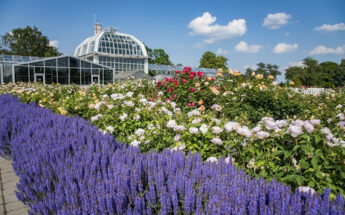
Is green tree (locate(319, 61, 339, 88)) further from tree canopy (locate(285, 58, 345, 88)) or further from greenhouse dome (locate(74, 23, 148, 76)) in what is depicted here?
greenhouse dome (locate(74, 23, 148, 76))

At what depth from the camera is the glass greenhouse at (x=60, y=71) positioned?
842 inches

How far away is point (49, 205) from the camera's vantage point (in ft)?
5.17

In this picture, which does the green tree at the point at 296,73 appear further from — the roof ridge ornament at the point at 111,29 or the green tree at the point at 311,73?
the roof ridge ornament at the point at 111,29

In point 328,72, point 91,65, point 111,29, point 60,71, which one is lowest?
point 60,71

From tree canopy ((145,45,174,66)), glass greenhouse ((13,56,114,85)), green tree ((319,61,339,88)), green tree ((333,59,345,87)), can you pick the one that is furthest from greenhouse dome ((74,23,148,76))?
green tree ((333,59,345,87))

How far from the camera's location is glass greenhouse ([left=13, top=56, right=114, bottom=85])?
21397 mm

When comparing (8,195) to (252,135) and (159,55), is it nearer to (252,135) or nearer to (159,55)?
(252,135)

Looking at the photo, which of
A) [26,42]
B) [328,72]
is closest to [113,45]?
[26,42]

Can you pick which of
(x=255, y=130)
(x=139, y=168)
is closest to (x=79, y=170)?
(x=139, y=168)

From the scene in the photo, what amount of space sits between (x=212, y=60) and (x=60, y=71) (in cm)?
3777

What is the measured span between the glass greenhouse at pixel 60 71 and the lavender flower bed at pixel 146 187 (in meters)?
22.3

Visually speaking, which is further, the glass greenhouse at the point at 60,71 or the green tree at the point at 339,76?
the green tree at the point at 339,76

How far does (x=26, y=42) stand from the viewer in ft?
139

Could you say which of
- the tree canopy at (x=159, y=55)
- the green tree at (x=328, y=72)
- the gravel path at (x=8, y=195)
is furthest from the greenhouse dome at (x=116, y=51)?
the green tree at (x=328, y=72)
